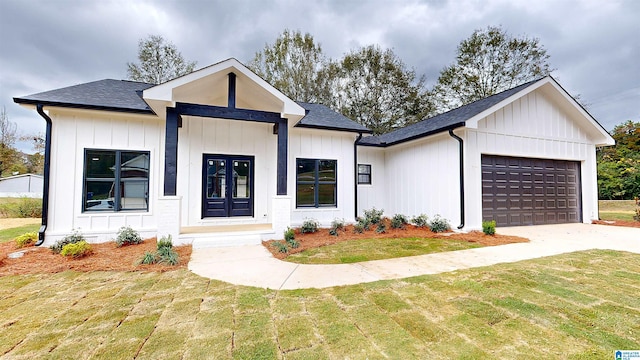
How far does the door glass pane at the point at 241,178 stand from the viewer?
786 centimetres

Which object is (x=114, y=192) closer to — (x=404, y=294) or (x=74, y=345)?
(x=74, y=345)

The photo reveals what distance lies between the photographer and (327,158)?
8664mm

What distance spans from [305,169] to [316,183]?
2.03ft

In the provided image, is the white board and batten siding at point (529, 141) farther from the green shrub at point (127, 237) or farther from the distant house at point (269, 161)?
the green shrub at point (127, 237)

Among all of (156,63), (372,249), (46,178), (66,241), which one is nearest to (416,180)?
(372,249)

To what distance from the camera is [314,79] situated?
64.6 ft

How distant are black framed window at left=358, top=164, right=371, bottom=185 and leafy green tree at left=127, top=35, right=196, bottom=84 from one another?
604 inches

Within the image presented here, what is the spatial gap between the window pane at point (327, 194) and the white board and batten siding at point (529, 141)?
13.8ft

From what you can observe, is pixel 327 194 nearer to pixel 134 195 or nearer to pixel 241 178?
pixel 241 178

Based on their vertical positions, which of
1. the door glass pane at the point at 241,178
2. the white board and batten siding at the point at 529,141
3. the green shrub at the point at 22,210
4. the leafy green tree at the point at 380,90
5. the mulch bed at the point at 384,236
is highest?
the leafy green tree at the point at 380,90

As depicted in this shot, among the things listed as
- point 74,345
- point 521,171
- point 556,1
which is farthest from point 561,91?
point 74,345

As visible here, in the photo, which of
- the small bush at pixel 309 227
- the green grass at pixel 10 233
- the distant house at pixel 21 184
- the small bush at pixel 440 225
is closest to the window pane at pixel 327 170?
the small bush at pixel 309 227

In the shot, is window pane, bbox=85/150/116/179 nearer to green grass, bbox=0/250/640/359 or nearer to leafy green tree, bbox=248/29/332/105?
green grass, bbox=0/250/640/359

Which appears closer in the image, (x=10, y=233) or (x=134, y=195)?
(x=134, y=195)
